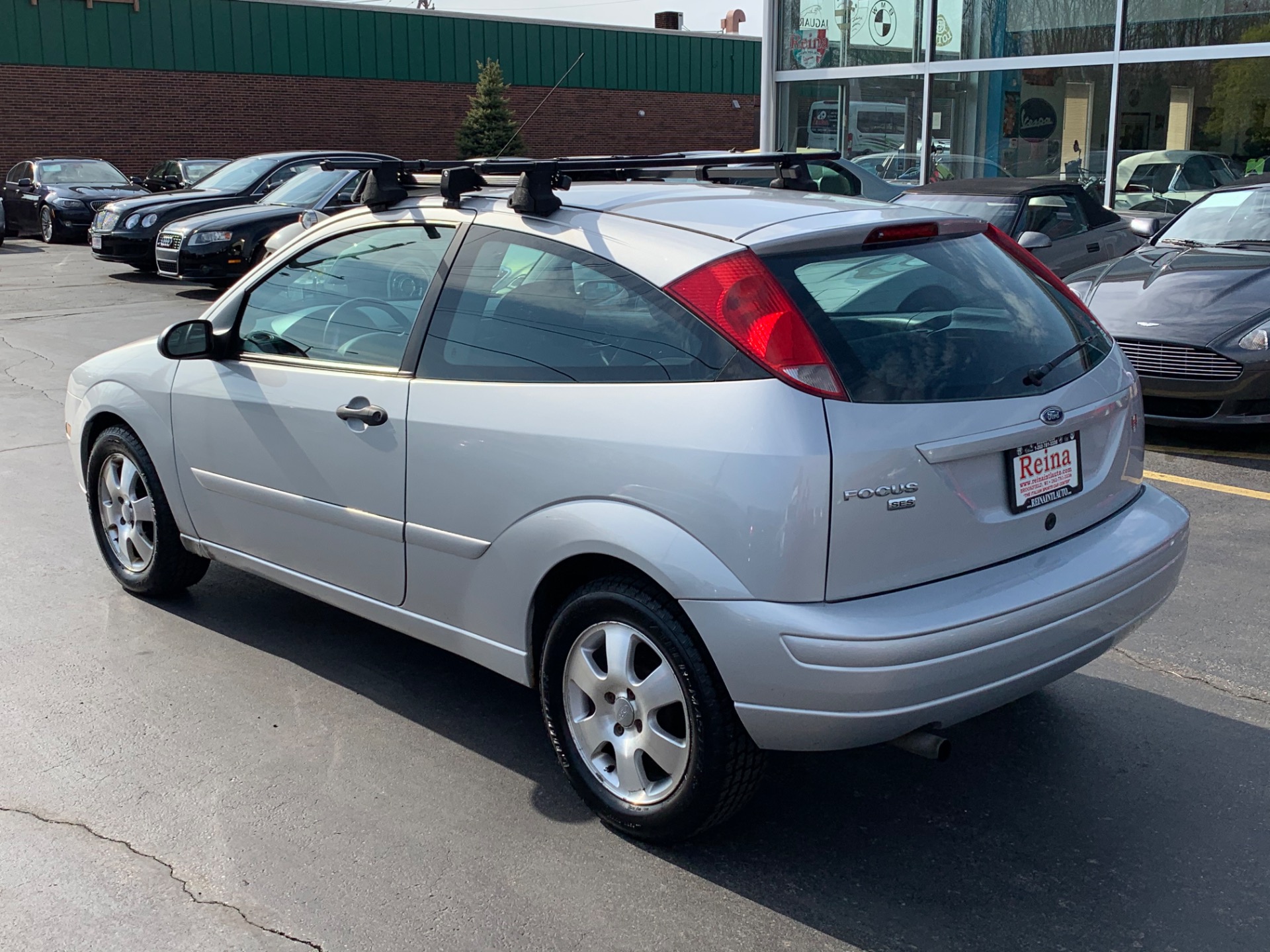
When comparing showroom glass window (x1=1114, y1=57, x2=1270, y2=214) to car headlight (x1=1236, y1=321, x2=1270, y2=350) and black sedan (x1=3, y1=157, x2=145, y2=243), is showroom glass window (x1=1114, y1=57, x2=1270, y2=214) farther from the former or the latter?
black sedan (x1=3, y1=157, x2=145, y2=243)

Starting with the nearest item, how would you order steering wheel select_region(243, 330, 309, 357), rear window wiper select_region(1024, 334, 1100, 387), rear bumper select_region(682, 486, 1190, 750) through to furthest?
rear bumper select_region(682, 486, 1190, 750) → rear window wiper select_region(1024, 334, 1100, 387) → steering wheel select_region(243, 330, 309, 357)

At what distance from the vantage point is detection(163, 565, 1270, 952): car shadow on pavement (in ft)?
9.66

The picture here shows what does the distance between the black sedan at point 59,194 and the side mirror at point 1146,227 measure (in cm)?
1941

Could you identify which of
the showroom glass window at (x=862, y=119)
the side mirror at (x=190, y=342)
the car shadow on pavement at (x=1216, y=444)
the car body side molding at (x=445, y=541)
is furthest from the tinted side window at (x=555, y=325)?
the showroom glass window at (x=862, y=119)

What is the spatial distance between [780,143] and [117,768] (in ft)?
59.1

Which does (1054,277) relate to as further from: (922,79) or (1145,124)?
(922,79)

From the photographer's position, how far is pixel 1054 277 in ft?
12.8

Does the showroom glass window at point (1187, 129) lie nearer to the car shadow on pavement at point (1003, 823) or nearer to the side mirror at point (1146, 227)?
the side mirror at point (1146, 227)

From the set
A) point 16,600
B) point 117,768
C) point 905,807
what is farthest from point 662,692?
point 16,600

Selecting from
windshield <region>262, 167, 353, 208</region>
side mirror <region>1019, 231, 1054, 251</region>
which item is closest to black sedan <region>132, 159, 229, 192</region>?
windshield <region>262, 167, 353, 208</region>

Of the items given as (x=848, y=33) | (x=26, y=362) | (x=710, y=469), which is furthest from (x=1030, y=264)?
(x=848, y=33)

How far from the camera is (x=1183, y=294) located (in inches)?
306

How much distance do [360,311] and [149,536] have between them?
64.1 inches

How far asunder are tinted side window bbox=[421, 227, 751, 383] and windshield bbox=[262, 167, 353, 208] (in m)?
12.4
